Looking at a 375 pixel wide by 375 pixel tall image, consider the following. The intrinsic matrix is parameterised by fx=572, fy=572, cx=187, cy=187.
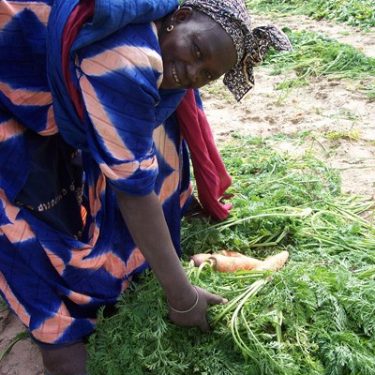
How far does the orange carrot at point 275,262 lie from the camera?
2.21 m

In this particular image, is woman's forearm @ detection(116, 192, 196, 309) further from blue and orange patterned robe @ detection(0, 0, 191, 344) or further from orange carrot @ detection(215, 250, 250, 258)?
orange carrot @ detection(215, 250, 250, 258)

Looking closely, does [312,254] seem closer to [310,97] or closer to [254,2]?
[310,97]

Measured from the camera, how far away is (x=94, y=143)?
1.59 m

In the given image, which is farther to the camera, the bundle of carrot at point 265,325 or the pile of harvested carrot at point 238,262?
the pile of harvested carrot at point 238,262

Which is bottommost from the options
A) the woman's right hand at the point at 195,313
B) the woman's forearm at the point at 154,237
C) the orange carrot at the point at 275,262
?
the orange carrot at the point at 275,262

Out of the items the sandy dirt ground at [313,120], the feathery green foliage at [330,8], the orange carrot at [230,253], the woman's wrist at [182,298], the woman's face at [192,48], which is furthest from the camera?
the feathery green foliage at [330,8]

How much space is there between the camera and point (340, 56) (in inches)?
182

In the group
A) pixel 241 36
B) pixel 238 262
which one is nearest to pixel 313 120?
pixel 238 262

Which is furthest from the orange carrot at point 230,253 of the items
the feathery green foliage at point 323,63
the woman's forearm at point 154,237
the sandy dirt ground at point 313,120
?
the feathery green foliage at point 323,63

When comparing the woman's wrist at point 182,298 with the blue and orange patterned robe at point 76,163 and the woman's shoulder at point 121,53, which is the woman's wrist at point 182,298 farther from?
the woman's shoulder at point 121,53

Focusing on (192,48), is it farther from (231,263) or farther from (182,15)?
(231,263)

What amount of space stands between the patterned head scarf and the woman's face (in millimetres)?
25

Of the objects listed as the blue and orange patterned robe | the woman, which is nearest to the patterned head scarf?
the woman

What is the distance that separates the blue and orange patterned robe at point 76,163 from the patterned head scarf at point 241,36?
0.44 ft
